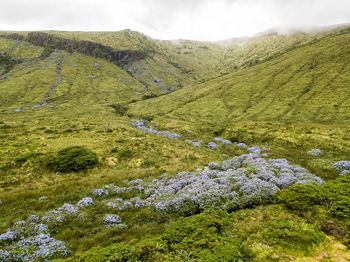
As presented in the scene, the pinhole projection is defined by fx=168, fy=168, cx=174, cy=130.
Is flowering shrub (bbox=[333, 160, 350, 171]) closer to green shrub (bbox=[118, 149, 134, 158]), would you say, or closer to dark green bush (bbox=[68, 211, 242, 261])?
dark green bush (bbox=[68, 211, 242, 261])

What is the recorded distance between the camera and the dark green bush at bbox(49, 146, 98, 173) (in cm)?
2416

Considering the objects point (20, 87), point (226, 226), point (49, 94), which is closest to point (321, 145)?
point (226, 226)

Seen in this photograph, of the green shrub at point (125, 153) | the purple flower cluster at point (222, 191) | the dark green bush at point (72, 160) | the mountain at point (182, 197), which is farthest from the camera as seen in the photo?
the green shrub at point (125, 153)

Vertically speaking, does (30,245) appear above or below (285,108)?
below

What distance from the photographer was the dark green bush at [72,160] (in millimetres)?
24158

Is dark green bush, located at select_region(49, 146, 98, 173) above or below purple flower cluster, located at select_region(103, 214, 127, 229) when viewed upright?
below

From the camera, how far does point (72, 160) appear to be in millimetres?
25156


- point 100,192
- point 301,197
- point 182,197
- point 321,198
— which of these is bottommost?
point 100,192

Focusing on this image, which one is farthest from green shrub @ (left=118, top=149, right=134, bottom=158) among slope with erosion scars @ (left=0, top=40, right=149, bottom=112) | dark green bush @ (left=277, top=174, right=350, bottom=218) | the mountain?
slope with erosion scars @ (left=0, top=40, right=149, bottom=112)

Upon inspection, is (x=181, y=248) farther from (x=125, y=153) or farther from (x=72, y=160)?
(x=125, y=153)

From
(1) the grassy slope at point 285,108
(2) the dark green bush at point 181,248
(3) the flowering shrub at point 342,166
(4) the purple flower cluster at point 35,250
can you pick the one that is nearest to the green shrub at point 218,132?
(1) the grassy slope at point 285,108

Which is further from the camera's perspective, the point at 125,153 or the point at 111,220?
the point at 125,153

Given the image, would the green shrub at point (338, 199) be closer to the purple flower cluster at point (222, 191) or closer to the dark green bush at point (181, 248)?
the purple flower cluster at point (222, 191)

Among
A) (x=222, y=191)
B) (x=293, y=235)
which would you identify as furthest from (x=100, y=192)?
(x=293, y=235)
